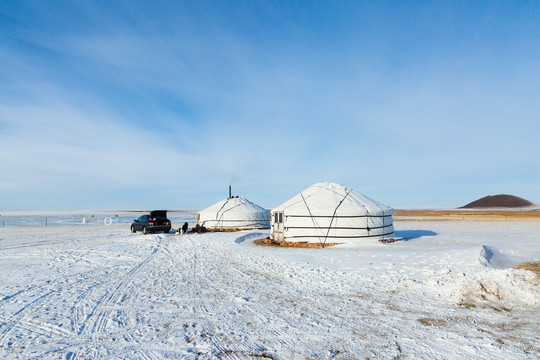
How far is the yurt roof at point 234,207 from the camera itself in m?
24.0

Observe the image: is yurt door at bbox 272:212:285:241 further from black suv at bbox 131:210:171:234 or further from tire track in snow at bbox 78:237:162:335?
black suv at bbox 131:210:171:234

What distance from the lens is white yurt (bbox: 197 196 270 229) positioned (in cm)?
2383

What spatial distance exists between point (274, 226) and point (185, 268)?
7.66m

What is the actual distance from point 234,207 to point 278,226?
8740 millimetres

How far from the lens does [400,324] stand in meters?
4.66

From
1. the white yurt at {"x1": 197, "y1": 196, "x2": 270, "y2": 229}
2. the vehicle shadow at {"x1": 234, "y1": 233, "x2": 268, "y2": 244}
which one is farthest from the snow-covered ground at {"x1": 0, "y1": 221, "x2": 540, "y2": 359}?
the white yurt at {"x1": 197, "y1": 196, "x2": 270, "y2": 229}

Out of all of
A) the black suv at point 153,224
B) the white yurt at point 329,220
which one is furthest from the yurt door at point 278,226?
the black suv at point 153,224

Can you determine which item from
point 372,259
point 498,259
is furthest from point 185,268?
point 498,259

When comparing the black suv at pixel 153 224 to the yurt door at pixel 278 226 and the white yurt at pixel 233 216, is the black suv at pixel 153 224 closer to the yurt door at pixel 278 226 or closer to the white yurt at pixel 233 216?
the white yurt at pixel 233 216

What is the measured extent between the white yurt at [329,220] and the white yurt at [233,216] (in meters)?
7.84

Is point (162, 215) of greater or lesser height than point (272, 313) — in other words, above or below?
above

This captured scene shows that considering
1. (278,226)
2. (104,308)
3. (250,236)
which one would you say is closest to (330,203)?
(278,226)

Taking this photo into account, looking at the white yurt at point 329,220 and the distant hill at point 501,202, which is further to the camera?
the distant hill at point 501,202

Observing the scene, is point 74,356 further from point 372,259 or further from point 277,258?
point 372,259
